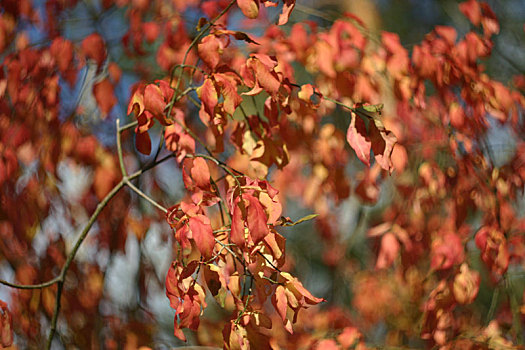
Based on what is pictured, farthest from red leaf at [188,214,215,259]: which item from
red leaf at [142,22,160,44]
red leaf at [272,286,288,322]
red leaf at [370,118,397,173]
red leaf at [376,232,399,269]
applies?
red leaf at [142,22,160,44]

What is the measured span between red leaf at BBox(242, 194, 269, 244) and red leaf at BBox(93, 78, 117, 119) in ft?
4.37

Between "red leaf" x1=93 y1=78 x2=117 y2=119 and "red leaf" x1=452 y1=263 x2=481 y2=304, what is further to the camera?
"red leaf" x1=93 y1=78 x2=117 y2=119

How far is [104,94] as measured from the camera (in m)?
2.21

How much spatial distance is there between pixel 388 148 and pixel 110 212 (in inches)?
72.6

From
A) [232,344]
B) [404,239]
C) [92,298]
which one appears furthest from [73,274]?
[232,344]

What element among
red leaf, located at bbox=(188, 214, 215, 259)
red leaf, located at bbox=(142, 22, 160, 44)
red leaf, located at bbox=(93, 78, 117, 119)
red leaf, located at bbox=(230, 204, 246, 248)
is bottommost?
red leaf, located at bbox=(93, 78, 117, 119)

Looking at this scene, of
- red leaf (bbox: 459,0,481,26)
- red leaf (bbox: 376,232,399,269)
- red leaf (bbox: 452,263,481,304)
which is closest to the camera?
red leaf (bbox: 452,263,481,304)

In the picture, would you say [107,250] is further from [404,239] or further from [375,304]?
[375,304]

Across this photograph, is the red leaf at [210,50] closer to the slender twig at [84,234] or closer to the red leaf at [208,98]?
the red leaf at [208,98]

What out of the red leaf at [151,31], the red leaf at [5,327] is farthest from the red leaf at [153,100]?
the red leaf at [151,31]

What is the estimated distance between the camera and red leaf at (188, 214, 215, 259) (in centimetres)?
106

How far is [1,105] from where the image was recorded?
88.6 inches

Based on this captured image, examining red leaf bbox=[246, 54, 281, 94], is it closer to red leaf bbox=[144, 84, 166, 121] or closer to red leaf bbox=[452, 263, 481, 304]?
red leaf bbox=[144, 84, 166, 121]

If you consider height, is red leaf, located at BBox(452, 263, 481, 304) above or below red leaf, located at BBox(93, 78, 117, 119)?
below
